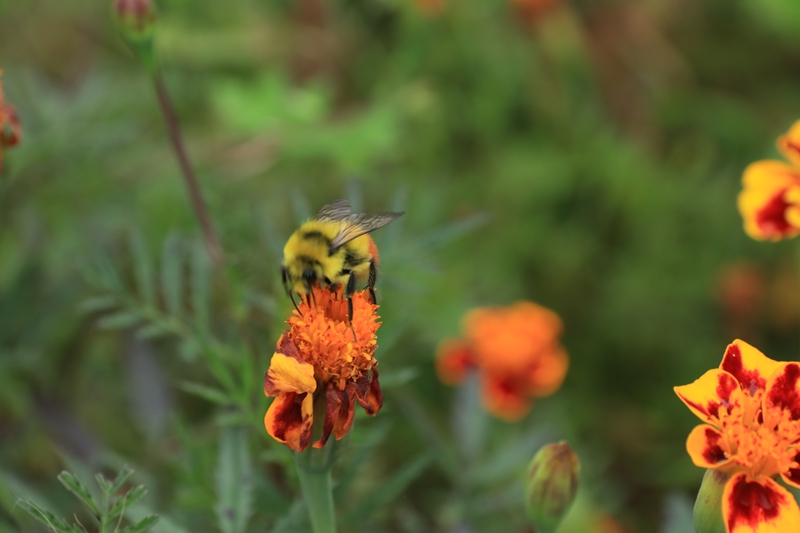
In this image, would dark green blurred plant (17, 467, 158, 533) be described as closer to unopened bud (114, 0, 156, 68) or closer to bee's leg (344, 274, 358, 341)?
bee's leg (344, 274, 358, 341)

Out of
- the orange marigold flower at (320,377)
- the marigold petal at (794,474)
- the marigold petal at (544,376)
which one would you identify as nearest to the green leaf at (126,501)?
the orange marigold flower at (320,377)

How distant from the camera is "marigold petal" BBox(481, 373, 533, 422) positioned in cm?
136

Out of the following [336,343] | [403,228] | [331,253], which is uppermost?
[403,228]

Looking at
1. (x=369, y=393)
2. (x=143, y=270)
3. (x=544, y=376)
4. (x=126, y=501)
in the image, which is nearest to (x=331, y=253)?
(x=369, y=393)

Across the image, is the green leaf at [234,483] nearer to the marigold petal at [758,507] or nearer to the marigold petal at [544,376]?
the marigold petal at [758,507]

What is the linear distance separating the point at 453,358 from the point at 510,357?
11 cm

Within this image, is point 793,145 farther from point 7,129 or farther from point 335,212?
point 7,129

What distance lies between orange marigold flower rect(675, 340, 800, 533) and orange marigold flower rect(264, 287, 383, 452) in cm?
23

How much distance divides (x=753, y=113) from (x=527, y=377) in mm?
1145

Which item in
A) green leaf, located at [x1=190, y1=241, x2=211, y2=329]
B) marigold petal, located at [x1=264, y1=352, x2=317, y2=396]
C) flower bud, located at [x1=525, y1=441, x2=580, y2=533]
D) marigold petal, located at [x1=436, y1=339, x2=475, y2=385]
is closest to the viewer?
marigold petal, located at [x1=264, y1=352, x2=317, y2=396]

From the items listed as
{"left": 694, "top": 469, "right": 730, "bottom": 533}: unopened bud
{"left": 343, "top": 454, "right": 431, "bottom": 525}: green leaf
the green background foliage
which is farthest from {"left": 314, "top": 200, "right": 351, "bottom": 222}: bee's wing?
{"left": 694, "top": 469, "right": 730, "bottom": 533}: unopened bud

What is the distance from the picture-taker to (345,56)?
2037 millimetres

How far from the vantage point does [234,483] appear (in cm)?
76

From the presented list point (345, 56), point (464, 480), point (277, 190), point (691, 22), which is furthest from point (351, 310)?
point (691, 22)
